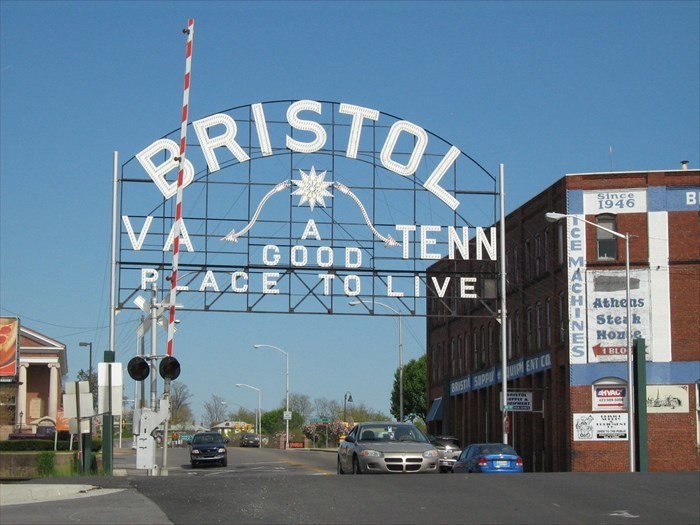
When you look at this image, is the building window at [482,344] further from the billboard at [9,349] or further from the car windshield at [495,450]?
the car windshield at [495,450]

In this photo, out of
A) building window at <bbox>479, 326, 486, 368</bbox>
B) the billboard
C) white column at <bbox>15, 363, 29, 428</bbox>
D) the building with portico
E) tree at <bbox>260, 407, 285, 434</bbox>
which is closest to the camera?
the billboard

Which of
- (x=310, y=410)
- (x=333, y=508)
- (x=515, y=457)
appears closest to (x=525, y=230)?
(x=515, y=457)

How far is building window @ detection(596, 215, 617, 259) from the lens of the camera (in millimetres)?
46375

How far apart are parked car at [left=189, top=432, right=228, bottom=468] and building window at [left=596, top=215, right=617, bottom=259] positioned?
65.7 feet

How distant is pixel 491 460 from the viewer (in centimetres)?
3222

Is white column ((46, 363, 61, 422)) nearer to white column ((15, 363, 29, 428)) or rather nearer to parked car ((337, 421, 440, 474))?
white column ((15, 363, 29, 428))

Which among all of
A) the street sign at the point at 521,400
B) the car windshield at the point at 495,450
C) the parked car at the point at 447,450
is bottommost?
the parked car at the point at 447,450

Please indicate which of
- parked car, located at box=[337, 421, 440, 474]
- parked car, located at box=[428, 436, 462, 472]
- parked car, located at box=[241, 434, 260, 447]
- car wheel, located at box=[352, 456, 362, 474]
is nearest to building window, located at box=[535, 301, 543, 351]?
parked car, located at box=[428, 436, 462, 472]

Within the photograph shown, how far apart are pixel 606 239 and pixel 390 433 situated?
80.2ft

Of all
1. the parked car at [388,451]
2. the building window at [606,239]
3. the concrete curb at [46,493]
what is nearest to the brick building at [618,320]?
the building window at [606,239]

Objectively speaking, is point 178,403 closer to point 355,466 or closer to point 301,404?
point 301,404

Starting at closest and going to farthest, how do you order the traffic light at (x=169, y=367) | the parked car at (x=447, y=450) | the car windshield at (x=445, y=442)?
1. the traffic light at (x=169, y=367)
2. the parked car at (x=447, y=450)
3. the car windshield at (x=445, y=442)

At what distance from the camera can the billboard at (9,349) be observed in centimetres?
6000

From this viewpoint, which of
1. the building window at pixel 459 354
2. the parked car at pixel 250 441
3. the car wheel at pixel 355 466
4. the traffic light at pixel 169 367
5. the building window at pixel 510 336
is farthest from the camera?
the parked car at pixel 250 441
